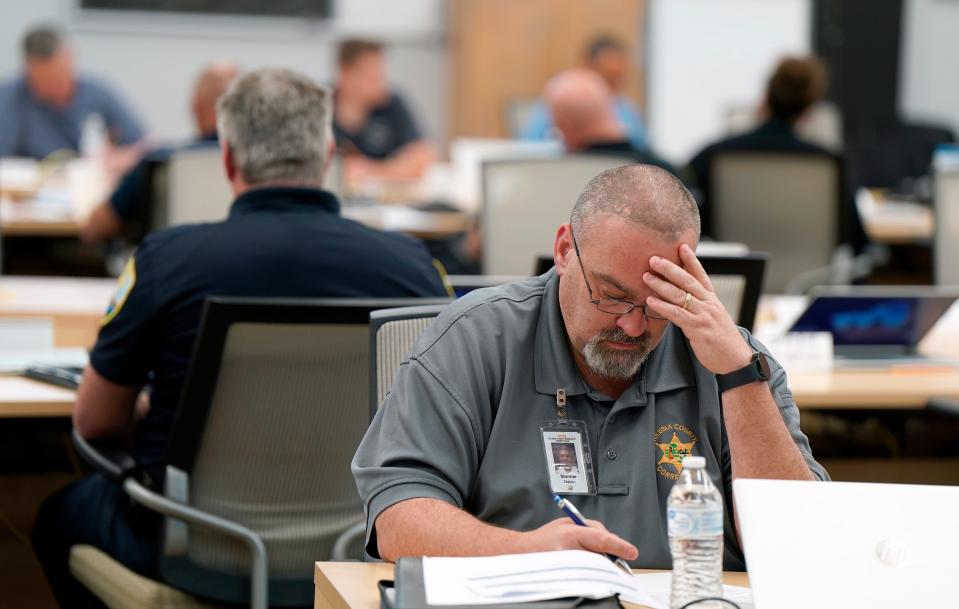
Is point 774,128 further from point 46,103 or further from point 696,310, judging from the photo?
point 696,310

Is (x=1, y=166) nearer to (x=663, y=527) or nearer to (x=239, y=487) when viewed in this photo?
(x=239, y=487)

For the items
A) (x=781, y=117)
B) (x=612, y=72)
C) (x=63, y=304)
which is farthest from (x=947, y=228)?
(x=612, y=72)

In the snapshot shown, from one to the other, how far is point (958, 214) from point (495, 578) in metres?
3.18

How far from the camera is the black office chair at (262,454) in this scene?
2.29 metres

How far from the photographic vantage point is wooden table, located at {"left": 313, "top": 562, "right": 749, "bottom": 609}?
5.32ft

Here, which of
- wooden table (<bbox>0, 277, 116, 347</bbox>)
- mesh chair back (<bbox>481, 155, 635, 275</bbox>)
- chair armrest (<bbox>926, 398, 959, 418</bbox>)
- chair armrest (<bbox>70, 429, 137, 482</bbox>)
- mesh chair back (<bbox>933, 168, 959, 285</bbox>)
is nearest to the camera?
chair armrest (<bbox>70, 429, 137, 482</bbox>)

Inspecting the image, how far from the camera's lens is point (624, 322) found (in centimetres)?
187

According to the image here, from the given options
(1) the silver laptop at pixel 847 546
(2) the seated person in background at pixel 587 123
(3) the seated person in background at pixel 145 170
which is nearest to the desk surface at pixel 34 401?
(1) the silver laptop at pixel 847 546

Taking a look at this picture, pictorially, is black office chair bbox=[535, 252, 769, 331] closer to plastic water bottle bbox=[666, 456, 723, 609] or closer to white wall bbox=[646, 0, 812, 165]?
plastic water bottle bbox=[666, 456, 723, 609]

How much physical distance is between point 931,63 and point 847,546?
9281 mm

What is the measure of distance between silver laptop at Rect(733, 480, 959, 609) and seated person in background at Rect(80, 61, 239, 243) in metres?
3.80

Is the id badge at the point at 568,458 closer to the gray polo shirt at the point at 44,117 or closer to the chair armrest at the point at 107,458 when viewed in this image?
the chair armrest at the point at 107,458

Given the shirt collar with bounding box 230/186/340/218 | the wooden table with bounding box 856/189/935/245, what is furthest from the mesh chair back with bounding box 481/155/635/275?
the wooden table with bounding box 856/189/935/245

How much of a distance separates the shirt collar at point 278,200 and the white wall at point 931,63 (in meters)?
8.09
